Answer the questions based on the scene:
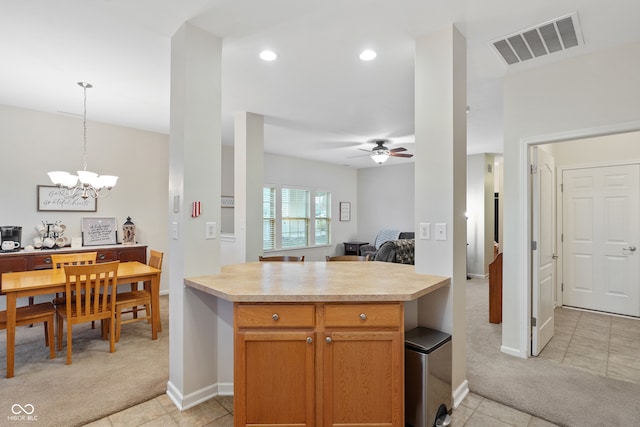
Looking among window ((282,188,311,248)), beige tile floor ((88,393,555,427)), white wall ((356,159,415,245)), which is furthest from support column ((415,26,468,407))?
white wall ((356,159,415,245))

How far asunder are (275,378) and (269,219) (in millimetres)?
5458

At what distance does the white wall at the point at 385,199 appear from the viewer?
8312 millimetres

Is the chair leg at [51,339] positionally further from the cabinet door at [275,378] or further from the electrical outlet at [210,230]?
the cabinet door at [275,378]

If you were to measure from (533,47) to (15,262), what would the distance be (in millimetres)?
5762

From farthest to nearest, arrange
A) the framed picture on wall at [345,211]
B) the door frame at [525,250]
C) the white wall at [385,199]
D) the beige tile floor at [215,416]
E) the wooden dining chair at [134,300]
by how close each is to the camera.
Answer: the framed picture on wall at [345,211], the white wall at [385,199], the wooden dining chair at [134,300], the door frame at [525,250], the beige tile floor at [215,416]

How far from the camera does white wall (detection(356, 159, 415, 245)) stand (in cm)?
831

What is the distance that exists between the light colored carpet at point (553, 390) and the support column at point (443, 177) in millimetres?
372

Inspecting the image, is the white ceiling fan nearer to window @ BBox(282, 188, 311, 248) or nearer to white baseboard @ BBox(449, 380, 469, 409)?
window @ BBox(282, 188, 311, 248)

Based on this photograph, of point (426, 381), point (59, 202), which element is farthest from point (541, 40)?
point (59, 202)

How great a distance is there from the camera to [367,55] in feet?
9.27

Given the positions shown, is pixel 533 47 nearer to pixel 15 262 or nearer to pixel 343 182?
pixel 15 262

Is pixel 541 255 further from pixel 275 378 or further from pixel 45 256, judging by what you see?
pixel 45 256

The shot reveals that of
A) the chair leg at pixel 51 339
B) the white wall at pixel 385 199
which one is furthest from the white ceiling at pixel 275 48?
the white wall at pixel 385 199

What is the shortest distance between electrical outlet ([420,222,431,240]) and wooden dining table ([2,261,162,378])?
9.39 ft
